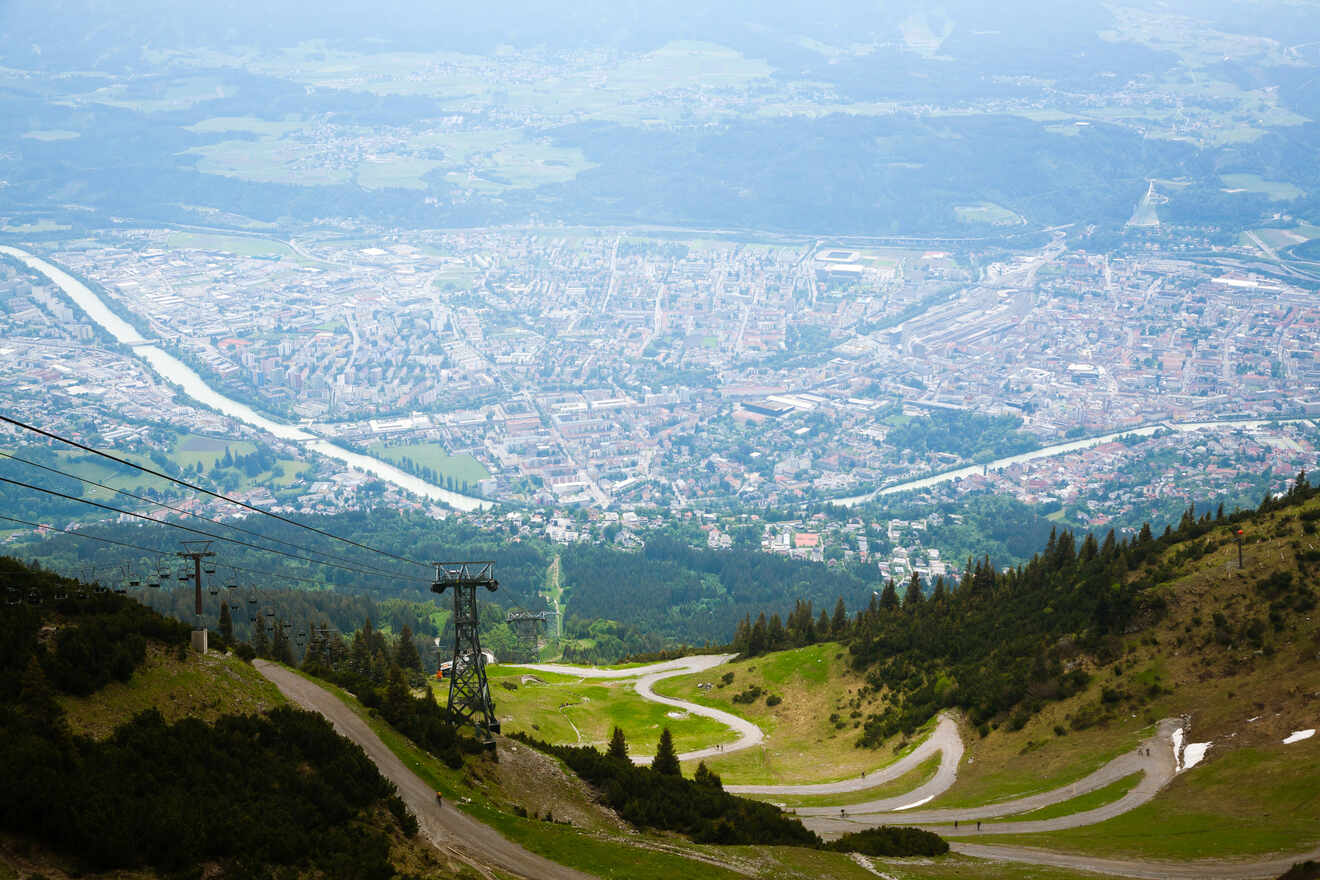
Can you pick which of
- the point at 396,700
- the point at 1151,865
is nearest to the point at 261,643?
the point at 396,700

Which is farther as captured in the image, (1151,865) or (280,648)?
(280,648)

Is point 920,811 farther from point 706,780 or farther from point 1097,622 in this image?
point 1097,622

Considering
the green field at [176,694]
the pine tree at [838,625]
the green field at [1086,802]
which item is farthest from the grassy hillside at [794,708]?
the green field at [176,694]

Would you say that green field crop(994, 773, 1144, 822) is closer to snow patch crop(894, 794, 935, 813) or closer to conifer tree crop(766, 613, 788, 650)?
snow patch crop(894, 794, 935, 813)

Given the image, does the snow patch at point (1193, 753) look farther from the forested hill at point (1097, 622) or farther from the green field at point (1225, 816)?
the forested hill at point (1097, 622)

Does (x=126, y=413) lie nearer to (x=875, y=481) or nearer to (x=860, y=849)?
(x=875, y=481)

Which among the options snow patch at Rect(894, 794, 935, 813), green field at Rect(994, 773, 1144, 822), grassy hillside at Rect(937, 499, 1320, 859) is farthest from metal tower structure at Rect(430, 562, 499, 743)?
green field at Rect(994, 773, 1144, 822)
